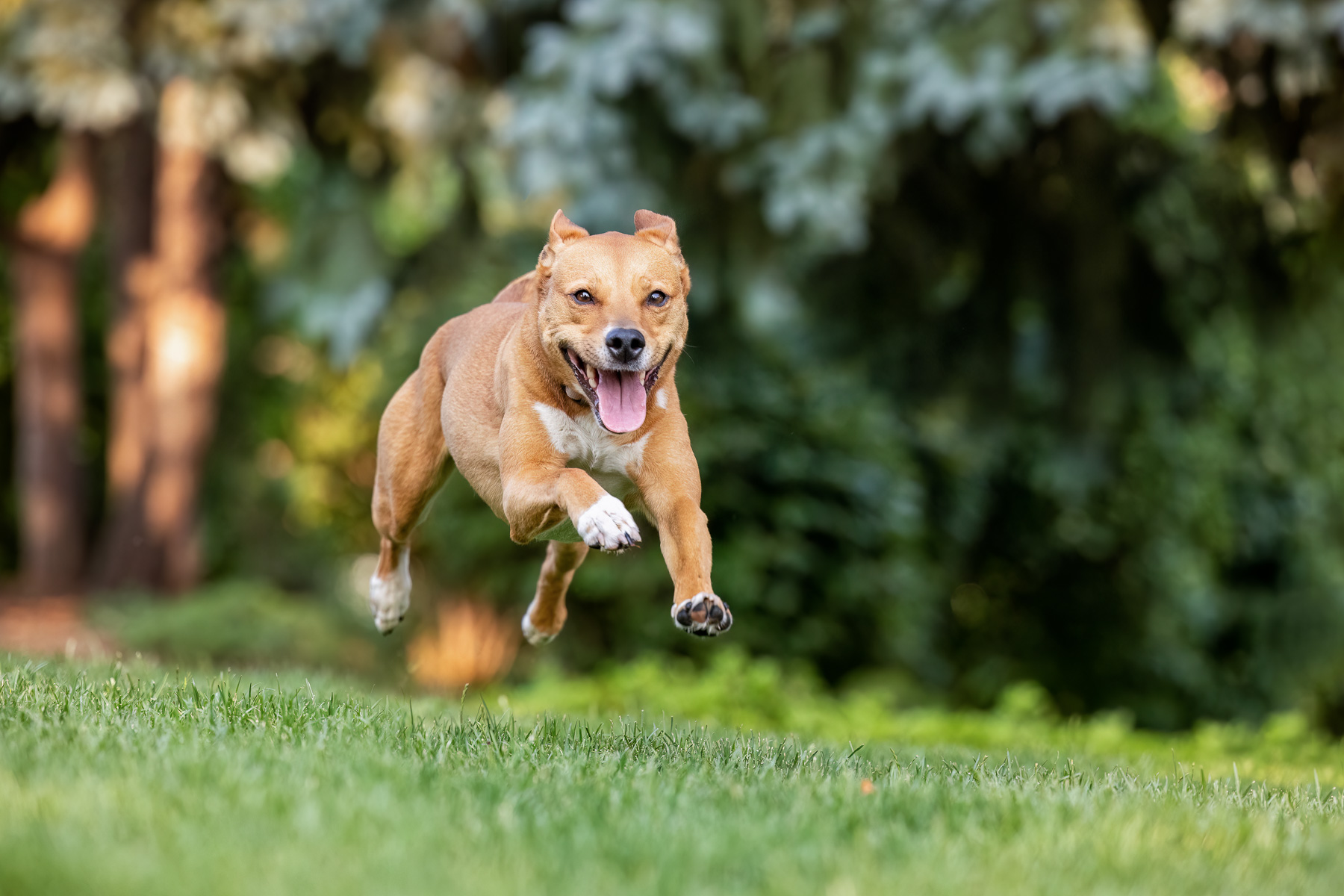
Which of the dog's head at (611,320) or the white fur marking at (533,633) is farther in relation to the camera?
the white fur marking at (533,633)

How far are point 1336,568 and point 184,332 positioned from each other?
11.2 metres

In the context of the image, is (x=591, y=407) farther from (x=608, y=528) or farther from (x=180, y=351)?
(x=180, y=351)

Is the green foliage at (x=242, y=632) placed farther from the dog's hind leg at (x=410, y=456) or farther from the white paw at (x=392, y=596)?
the dog's hind leg at (x=410, y=456)

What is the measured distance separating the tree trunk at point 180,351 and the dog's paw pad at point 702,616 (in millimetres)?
11352

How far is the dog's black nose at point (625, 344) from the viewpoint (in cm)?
441

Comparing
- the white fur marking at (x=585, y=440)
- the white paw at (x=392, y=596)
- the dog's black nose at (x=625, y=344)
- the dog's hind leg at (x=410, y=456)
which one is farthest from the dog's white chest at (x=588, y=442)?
the white paw at (x=392, y=596)

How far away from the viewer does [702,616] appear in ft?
14.0

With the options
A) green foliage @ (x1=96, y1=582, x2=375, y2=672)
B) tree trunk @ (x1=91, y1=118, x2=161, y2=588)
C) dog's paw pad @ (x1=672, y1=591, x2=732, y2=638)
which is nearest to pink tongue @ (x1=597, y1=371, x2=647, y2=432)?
dog's paw pad @ (x1=672, y1=591, x2=732, y2=638)

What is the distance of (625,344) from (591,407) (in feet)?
0.97

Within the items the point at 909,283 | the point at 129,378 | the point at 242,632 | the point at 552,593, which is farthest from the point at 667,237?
the point at 129,378

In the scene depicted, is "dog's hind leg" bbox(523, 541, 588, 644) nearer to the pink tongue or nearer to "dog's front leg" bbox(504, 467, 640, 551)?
"dog's front leg" bbox(504, 467, 640, 551)

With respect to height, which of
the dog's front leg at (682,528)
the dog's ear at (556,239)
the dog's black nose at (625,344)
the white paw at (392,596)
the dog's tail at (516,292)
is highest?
the dog's ear at (556,239)

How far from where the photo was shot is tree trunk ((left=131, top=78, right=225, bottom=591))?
14.5m

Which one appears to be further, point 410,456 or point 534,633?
point 534,633
